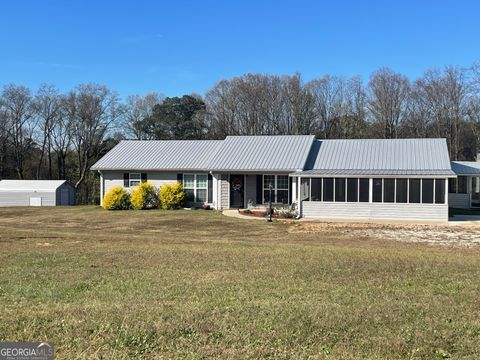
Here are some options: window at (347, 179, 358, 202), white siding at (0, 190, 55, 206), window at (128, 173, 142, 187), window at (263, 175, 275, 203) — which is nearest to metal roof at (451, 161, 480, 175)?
window at (347, 179, 358, 202)

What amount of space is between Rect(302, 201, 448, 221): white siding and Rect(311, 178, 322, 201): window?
0.96 feet

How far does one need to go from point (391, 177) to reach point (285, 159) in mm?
6410

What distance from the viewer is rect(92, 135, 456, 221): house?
22.1 metres

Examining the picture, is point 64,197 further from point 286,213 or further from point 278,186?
point 286,213

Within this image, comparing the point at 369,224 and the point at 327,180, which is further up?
the point at 327,180

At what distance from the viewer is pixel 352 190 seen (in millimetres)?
22766

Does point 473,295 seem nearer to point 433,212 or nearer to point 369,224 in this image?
point 369,224

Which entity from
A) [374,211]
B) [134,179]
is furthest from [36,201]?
[374,211]

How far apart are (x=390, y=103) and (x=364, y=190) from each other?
3013 cm

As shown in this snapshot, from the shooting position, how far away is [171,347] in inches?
162

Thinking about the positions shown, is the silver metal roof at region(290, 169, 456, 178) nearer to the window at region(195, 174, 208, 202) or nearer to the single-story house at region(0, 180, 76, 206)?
the window at region(195, 174, 208, 202)

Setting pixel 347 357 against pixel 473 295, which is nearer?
pixel 347 357

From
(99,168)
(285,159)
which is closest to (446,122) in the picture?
(285,159)

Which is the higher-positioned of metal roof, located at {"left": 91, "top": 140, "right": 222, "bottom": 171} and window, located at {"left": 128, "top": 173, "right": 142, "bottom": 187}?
metal roof, located at {"left": 91, "top": 140, "right": 222, "bottom": 171}
